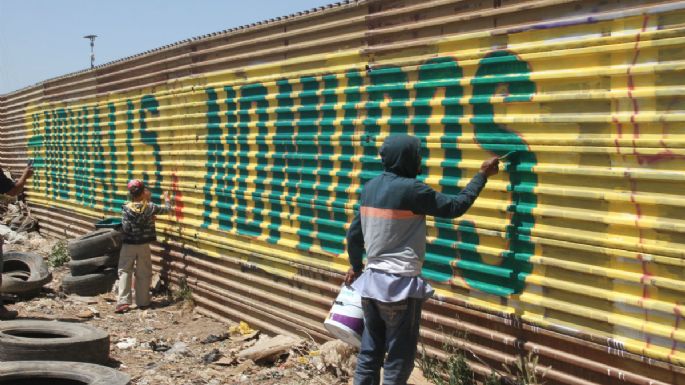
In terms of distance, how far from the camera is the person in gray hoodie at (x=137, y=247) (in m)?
8.70

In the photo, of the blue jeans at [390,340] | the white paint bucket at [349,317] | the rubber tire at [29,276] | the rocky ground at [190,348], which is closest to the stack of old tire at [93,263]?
the rocky ground at [190,348]

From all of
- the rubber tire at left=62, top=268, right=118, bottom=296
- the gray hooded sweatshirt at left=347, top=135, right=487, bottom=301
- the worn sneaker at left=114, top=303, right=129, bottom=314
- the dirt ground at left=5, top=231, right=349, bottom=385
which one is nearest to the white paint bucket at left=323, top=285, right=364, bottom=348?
the gray hooded sweatshirt at left=347, top=135, right=487, bottom=301


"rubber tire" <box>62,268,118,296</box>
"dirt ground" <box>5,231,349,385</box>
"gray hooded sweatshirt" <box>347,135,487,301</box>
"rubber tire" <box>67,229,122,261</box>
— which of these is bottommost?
"dirt ground" <box>5,231,349,385</box>

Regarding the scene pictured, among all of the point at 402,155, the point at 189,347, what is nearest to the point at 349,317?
the point at 402,155

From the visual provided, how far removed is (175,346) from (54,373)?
1746mm

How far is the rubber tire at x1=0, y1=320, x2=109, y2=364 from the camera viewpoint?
594cm

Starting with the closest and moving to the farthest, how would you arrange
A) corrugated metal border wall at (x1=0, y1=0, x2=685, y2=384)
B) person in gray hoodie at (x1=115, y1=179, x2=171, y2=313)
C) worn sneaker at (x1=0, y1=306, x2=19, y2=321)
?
1. corrugated metal border wall at (x1=0, y1=0, x2=685, y2=384)
2. worn sneaker at (x1=0, y1=306, x2=19, y2=321)
3. person in gray hoodie at (x1=115, y1=179, x2=171, y2=313)

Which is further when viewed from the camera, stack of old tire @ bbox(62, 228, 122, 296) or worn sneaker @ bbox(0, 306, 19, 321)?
stack of old tire @ bbox(62, 228, 122, 296)

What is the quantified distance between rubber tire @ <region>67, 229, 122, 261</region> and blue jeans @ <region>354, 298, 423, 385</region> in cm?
639

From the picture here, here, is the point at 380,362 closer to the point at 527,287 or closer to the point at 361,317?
the point at 361,317

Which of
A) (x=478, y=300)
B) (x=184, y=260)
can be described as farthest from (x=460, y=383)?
(x=184, y=260)

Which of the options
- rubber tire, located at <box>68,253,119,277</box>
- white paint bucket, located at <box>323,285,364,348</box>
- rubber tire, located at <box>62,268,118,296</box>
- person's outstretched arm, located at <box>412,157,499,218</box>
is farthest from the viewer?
rubber tire, located at <box>68,253,119,277</box>

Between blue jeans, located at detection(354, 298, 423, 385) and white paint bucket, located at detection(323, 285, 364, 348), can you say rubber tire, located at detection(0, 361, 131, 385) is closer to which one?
white paint bucket, located at detection(323, 285, 364, 348)

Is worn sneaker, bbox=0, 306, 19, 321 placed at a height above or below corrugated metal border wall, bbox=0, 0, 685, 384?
below
